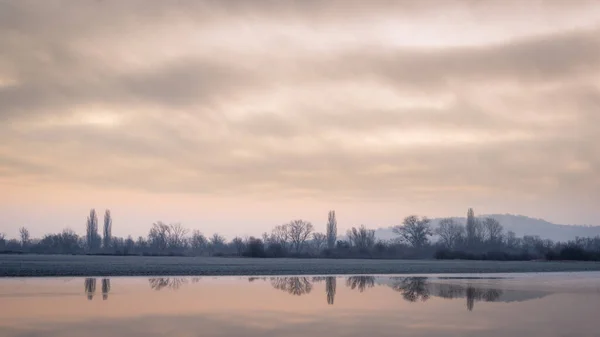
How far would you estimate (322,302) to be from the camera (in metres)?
28.3

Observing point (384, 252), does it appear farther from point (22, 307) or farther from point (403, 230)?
point (22, 307)

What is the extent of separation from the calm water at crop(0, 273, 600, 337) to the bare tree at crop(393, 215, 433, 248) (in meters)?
140

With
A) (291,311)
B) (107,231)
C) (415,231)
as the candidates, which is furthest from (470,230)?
(291,311)

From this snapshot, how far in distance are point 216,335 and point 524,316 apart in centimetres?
1183

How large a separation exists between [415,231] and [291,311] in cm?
15684

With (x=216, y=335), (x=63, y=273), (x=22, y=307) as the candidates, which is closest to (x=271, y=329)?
(x=216, y=335)

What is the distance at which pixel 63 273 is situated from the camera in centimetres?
4859

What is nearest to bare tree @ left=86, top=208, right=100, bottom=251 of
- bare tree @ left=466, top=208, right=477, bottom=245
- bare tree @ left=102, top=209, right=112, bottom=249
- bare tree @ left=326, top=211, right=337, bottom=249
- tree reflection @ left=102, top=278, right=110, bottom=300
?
bare tree @ left=102, top=209, right=112, bottom=249

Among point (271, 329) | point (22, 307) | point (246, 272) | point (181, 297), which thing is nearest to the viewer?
point (271, 329)

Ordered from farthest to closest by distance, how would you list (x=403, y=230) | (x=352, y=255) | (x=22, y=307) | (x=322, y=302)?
(x=403, y=230) → (x=352, y=255) → (x=322, y=302) → (x=22, y=307)

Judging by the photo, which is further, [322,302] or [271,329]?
[322,302]

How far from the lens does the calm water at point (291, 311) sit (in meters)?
19.3

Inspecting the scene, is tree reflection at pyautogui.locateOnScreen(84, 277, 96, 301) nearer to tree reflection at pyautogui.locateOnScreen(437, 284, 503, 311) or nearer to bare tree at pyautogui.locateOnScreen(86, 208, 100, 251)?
tree reflection at pyautogui.locateOnScreen(437, 284, 503, 311)

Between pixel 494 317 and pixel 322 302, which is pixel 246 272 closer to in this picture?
pixel 322 302
